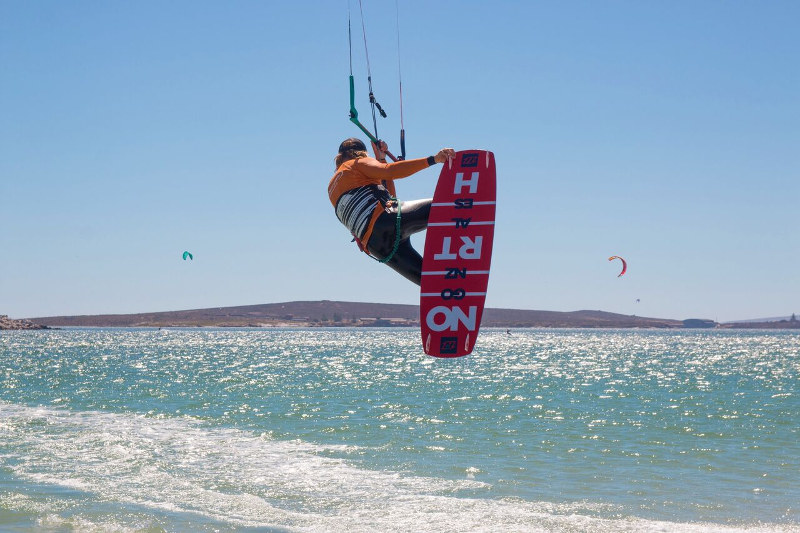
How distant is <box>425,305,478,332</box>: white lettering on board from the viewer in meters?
6.60

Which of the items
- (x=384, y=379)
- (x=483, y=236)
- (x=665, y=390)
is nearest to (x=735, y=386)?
(x=665, y=390)

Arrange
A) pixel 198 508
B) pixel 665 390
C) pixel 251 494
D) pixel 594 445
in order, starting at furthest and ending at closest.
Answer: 1. pixel 665 390
2. pixel 594 445
3. pixel 251 494
4. pixel 198 508

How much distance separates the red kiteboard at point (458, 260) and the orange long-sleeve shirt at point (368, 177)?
35 cm

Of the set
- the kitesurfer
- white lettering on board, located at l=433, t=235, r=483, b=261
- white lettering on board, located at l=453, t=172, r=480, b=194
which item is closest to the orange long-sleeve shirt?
the kitesurfer

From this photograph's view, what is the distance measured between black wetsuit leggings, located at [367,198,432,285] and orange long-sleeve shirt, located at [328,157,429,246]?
7 centimetres

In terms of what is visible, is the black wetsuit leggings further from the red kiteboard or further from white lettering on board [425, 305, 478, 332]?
white lettering on board [425, 305, 478, 332]

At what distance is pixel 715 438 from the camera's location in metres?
23.9

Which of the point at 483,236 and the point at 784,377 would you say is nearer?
the point at 483,236

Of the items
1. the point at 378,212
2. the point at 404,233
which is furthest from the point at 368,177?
the point at 404,233

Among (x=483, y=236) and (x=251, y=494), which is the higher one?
(x=483, y=236)

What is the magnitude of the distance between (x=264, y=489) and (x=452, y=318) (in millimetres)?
10780

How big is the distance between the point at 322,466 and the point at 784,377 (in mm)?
41335

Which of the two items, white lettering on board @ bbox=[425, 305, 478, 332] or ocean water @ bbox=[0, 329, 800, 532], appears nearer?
white lettering on board @ bbox=[425, 305, 478, 332]

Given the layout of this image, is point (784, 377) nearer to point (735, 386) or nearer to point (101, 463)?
point (735, 386)
